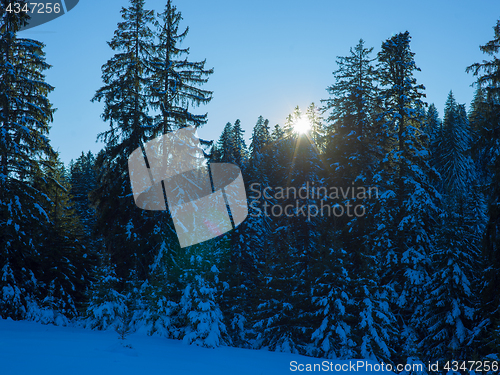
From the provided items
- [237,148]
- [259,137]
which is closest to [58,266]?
[237,148]

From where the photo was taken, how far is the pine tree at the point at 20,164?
1525 cm

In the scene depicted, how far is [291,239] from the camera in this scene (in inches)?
906

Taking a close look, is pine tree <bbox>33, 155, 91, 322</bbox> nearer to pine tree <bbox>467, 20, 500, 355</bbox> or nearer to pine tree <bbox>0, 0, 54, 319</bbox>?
pine tree <bbox>0, 0, 54, 319</bbox>

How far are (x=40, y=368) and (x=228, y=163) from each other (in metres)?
32.4

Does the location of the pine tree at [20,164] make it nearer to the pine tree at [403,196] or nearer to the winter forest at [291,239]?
the winter forest at [291,239]

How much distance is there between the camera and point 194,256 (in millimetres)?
15695

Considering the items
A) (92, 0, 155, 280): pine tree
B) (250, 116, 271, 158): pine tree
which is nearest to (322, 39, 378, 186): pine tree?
(92, 0, 155, 280): pine tree

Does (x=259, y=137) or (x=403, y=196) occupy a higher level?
(x=259, y=137)

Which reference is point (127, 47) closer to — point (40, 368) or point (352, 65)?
point (352, 65)

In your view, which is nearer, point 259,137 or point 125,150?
point 125,150

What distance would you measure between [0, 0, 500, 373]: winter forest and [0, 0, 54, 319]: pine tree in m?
Result: 0.06

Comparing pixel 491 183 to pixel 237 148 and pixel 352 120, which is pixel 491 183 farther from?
pixel 237 148

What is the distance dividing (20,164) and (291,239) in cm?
1524

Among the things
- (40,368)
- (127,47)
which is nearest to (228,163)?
(127,47)
